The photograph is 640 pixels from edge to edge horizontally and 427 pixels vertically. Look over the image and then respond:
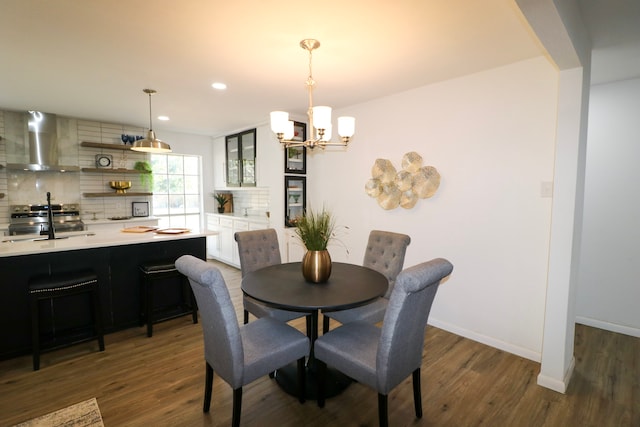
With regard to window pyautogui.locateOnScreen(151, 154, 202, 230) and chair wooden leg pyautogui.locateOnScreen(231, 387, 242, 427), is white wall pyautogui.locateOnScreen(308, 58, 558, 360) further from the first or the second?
window pyautogui.locateOnScreen(151, 154, 202, 230)

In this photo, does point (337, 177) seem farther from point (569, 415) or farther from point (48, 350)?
point (48, 350)

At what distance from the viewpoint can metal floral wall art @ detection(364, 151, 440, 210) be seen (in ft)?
10.3

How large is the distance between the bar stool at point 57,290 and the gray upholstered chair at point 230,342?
4.62 feet

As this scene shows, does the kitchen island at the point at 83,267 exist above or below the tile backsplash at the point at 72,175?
below

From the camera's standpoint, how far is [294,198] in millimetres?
4508

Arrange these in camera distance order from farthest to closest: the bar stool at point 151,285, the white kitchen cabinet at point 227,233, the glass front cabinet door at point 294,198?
the white kitchen cabinet at point 227,233 < the glass front cabinet door at point 294,198 < the bar stool at point 151,285

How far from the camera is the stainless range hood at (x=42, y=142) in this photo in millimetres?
4289

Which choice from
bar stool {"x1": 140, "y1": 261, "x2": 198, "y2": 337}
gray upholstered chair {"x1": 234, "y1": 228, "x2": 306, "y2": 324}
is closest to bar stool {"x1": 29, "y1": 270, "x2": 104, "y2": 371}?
bar stool {"x1": 140, "y1": 261, "x2": 198, "y2": 337}

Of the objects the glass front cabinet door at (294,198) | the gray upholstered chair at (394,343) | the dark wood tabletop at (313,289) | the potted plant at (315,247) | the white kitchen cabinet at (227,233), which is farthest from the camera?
the white kitchen cabinet at (227,233)

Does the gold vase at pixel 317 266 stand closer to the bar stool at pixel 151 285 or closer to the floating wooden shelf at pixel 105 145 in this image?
the bar stool at pixel 151 285

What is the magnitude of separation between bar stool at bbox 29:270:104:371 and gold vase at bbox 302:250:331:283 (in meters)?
1.89

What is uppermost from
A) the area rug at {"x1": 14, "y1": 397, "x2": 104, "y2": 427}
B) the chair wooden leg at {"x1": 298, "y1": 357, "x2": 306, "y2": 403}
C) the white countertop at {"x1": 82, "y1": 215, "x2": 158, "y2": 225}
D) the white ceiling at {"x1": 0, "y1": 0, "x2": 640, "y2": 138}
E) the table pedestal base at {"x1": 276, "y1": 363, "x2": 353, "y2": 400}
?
the white ceiling at {"x1": 0, "y1": 0, "x2": 640, "y2": 138}

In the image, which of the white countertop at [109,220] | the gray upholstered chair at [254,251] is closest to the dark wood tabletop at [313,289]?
the gray upholstered chair at [254,251]

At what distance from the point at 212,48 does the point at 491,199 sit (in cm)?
263
